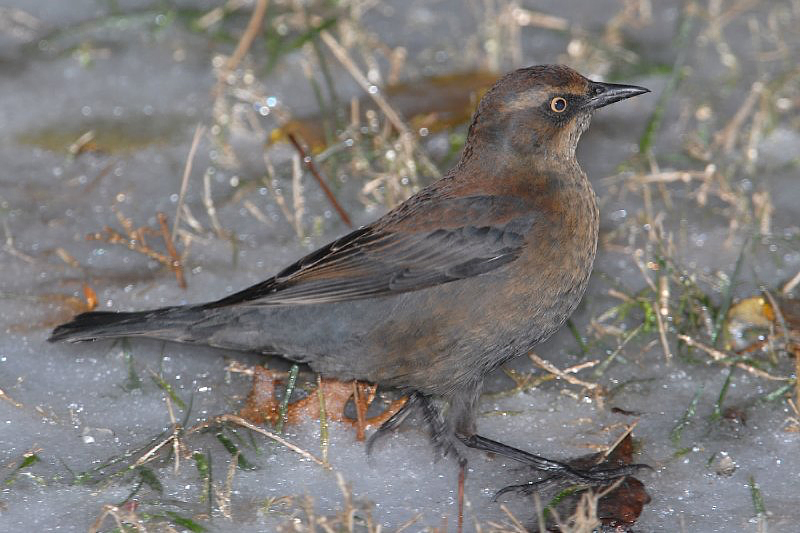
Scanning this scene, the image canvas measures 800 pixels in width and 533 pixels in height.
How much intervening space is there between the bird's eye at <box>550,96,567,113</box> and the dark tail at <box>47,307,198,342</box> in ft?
5.44

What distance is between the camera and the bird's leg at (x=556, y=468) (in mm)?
4129

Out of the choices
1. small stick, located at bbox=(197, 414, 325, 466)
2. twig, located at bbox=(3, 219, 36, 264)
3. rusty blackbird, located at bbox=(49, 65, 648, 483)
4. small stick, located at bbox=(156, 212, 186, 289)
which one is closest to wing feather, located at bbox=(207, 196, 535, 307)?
rusty blackbird, located at bbox=(49, 65, 648, 483)

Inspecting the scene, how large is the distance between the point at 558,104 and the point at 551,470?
1496 mm

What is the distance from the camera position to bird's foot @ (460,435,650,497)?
409 centimetres

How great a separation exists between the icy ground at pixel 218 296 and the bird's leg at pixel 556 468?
2.4 inches

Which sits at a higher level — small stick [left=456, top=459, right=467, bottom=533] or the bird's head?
the bird's head

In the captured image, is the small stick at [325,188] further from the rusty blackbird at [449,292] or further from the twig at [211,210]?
the rusty blackbird at [449,292]

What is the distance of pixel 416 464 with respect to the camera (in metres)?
4.24

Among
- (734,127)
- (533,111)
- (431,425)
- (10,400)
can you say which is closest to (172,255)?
(10,400)

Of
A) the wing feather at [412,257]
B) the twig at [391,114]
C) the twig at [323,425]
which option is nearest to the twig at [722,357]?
the wing feather at [412,257]

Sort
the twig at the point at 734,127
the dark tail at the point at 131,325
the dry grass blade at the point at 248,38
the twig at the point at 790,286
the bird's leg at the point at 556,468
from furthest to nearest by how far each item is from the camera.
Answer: the dry grass blade at the point at 248,38 → the twig at the point at 734,127 → the twig at the point at 790,286 → the dark tail at the point at 131,325 → the bird's leg at the point at 556,468

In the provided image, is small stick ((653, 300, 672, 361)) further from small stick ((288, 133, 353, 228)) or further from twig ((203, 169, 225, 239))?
twig ((203, 169, 225, 239))

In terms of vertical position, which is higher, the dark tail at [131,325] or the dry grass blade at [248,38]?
the dry grass blade at [248,38]

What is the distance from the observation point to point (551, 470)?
4.21m
